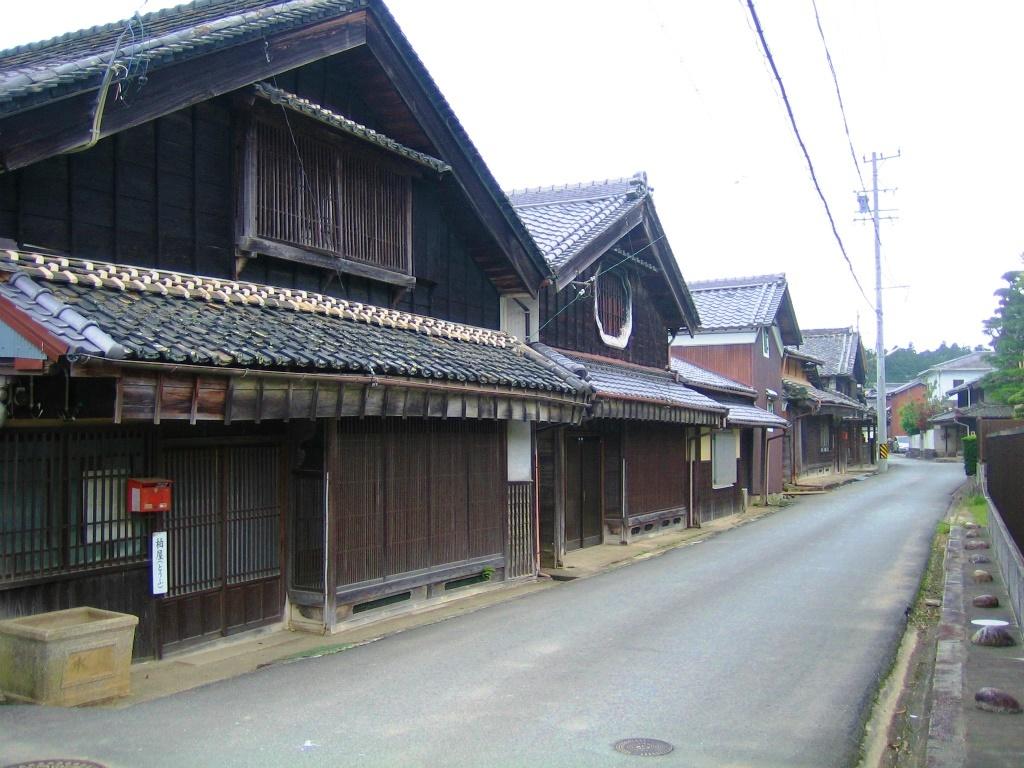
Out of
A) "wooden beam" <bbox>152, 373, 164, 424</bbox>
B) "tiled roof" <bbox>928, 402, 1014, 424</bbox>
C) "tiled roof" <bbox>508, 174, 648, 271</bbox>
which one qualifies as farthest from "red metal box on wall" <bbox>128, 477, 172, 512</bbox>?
"tiled roof" <bbox>928, 402, 1014, 424</bbox>

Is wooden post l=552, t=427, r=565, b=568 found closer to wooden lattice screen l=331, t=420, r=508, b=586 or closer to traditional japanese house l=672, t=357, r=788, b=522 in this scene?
wooden lattice screen l=331, t=420, r=508, b=586

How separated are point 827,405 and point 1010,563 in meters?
33.7

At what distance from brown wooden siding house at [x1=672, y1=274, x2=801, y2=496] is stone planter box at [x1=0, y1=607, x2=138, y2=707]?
27.1 metres

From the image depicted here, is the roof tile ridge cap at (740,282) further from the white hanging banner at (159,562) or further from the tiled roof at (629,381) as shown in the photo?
the white hanging banner at (159,562)

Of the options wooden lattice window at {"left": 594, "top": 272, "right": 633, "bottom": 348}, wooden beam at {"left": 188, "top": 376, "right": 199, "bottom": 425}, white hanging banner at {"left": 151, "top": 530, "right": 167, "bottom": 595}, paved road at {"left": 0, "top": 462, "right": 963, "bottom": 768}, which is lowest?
paved road at {"left": 0, "top": 462, "right": 963, "bottom": 768}

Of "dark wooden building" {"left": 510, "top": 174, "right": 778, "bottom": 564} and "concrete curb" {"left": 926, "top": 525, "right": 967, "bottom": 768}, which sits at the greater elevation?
"dark wooden building" {"left": 510, "top": 174, "right": 778, "bottom": 564}

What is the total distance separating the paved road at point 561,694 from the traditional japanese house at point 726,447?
11.1 meters

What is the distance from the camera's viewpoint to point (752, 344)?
3375cm

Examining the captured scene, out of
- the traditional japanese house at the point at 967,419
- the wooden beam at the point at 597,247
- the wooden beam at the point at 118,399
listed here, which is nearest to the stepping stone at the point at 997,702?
the wooden beam at the point at 118,399

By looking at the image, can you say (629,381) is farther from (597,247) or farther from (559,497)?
(559,497)

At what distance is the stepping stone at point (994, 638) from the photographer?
9250 mm

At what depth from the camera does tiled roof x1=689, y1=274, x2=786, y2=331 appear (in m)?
34.4

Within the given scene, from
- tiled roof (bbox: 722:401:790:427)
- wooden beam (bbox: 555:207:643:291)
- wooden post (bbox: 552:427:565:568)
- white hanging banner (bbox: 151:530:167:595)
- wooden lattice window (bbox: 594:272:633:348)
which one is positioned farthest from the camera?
tiled roof (bbox: 722:401:790:427)

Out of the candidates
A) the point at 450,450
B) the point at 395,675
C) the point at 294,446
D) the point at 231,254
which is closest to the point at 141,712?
the point at 395,675
